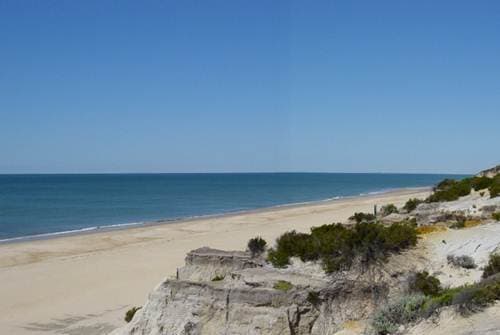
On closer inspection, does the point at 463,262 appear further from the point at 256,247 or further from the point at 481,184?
the point at 481,184

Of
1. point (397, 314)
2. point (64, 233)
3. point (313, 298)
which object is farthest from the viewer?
point (64, 233)

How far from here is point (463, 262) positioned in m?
13.4

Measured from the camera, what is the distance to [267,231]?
4316cm

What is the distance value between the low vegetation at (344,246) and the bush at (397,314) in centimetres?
291

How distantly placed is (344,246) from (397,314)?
11.4ft

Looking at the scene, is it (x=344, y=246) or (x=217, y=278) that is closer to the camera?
(x=344, y=246)

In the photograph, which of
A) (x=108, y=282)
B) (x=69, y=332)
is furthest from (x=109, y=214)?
(x=69, y=332)

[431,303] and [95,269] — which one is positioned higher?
[431,303]

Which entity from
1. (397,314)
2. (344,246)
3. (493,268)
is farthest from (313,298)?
(493,268)

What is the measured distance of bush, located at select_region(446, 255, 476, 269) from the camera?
43.7ft

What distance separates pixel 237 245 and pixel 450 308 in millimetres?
27069

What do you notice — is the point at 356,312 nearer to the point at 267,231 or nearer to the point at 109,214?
the point at 267,231

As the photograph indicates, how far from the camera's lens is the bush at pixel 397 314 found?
374 inches

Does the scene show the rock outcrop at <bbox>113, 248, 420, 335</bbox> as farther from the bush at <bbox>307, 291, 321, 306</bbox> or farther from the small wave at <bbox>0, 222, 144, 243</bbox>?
the small wave at <bbox>0, 222, 144, 243</bbox>
